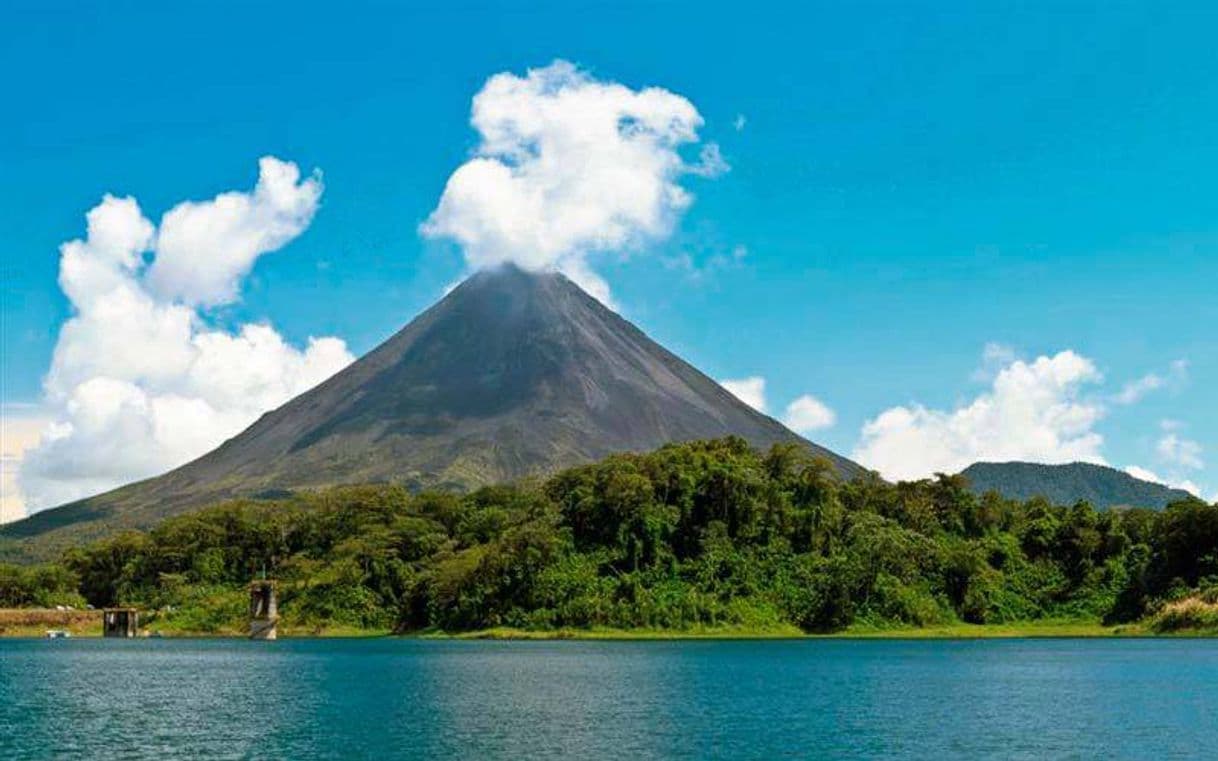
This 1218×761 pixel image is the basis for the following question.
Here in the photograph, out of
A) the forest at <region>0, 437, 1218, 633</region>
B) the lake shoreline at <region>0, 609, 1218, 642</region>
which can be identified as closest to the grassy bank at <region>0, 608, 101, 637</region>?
the forest at <region>0, 437, 1218, 633</region>

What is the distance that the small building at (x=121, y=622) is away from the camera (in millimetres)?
129750

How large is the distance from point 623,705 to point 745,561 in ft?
211

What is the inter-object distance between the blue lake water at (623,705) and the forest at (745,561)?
934 inches

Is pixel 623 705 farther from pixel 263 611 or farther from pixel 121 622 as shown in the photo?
pixel 121 622

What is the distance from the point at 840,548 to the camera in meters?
114

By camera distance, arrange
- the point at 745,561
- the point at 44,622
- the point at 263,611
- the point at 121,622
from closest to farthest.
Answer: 1. the point at 745,561
2. the point at 263,611
3. the point at 121,622
4. the point at 44,622

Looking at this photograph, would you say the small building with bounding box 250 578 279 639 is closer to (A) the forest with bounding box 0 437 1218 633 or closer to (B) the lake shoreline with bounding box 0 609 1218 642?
(B) the lake shoreline with bounding box 0 609 1218 642

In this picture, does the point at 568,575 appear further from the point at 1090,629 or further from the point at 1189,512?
the point at 1189,512

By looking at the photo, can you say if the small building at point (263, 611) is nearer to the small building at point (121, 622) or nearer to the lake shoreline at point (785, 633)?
the lake shoreline at point (785, 633)

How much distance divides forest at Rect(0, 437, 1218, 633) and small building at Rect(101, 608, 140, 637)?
3.05 metres

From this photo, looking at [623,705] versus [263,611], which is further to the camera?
[263,611]

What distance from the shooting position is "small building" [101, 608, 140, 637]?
130 m

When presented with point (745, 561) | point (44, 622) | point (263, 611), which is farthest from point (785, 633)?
point (44, 622)

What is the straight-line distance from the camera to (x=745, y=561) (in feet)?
365
